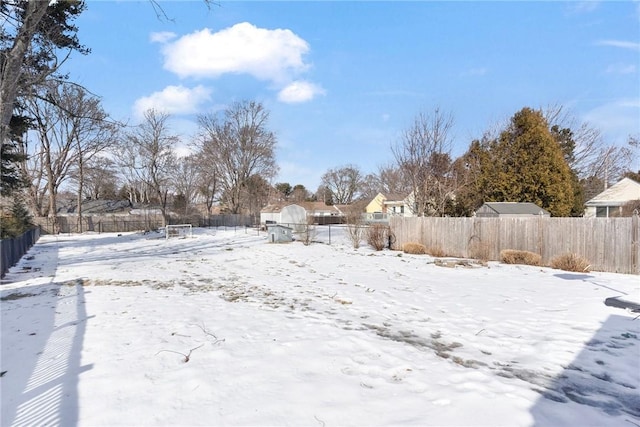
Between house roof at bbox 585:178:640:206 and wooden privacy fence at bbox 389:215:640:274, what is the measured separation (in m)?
13.8

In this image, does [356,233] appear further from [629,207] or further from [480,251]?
[629,207]

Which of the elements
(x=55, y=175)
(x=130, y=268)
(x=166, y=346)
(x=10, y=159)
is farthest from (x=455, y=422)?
(x=55, y=175)

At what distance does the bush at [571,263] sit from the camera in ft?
31.8

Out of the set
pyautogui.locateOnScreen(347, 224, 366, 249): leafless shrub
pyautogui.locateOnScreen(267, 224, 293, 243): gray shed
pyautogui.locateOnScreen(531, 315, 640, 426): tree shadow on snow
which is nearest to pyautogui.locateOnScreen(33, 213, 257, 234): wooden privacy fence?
pyautogui.locateOnScreen(267, 224, 293, 243): gray shed

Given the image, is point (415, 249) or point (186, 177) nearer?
point (415, 249)

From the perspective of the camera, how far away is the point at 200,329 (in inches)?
186

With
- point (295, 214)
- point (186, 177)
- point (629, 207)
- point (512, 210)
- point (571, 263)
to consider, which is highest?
point (186, 177)

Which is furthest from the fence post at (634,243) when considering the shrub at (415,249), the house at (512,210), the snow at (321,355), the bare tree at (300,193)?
the bare tree at (300,193)

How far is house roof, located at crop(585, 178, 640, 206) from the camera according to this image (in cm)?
2055

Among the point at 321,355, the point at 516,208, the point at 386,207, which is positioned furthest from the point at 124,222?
the point at 321,355

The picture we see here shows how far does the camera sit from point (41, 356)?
3.87 meters

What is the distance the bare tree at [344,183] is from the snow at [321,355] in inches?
2366

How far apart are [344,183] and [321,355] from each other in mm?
65311

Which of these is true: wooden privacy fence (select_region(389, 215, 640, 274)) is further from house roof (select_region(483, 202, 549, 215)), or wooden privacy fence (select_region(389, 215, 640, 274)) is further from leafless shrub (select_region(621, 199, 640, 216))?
→ leafless shrub (select_region(621, 199, 640, 216))
